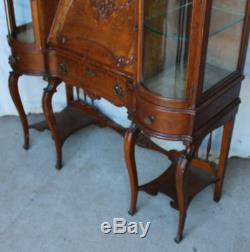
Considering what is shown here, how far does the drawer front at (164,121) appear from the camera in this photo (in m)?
1.42

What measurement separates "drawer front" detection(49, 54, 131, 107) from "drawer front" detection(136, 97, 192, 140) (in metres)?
0.11

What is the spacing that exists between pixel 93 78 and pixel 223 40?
0.56 metres

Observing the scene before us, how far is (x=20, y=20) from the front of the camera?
190 cm

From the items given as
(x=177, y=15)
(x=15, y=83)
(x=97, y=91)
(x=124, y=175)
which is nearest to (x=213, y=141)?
(x=124, y=175)

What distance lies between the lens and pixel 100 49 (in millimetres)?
1591

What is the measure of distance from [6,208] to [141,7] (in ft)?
3.72

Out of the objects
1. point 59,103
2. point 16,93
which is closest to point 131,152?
point 16,93

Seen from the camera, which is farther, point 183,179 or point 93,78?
point 93,78

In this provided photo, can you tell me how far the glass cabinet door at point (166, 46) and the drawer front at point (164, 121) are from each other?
0.19 ft

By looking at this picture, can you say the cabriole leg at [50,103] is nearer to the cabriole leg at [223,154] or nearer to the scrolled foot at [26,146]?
the scrolled foot at [26,146]

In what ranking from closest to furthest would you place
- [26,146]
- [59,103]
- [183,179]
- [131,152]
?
[183,179] < [131,152] < [26,146] < [59,103]

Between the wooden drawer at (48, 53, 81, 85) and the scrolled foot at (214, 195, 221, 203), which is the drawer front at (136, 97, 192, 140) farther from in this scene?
the scrolled foot at (214, 195, 221, 203)

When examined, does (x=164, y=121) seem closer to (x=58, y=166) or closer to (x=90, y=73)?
(x=90, y=73)

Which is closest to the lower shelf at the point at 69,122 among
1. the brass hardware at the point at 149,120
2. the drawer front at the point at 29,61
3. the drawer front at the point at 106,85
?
the drawer front at the point at 29,61
